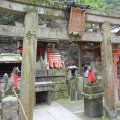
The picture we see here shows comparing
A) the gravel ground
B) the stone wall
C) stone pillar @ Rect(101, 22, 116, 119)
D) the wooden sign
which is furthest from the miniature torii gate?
the stone wall

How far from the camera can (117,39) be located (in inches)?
311

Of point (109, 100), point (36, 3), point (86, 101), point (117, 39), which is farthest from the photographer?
point (86, 101)

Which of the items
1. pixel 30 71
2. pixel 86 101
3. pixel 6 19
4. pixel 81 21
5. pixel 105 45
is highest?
pixel 6 19

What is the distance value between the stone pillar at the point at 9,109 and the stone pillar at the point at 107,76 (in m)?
3.27

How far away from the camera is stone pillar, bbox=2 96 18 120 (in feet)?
18.5

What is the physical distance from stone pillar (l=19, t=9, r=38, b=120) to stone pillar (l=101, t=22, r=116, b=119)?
9.30 feet

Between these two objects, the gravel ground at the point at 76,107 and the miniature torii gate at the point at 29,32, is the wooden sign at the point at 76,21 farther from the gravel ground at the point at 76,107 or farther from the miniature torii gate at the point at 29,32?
the gravel ground at the point at 76,107

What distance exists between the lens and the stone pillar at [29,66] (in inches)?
218

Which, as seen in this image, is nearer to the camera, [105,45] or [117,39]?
[105,45]

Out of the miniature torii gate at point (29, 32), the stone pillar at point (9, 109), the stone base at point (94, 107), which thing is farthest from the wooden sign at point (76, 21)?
the stone base at point (94, 107)

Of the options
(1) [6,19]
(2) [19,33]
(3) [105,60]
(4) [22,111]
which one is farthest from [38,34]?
(1) [6,19]

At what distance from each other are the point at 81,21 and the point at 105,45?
1.41m

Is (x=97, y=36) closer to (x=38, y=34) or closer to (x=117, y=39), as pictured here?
(x=117, y=39)

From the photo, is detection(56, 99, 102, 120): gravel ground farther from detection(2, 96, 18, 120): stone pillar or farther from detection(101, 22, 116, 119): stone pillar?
detection(2, 96, 18, 120): stone pillar
